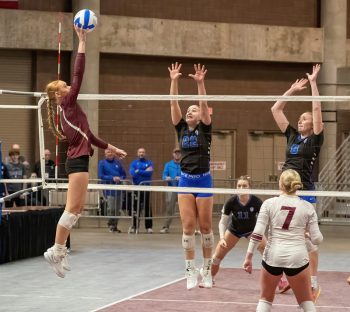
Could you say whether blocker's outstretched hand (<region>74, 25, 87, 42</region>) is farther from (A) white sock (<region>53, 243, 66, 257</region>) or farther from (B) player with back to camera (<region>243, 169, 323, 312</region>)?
(B) player with back to camera (<region>243, 169, 323, 312</region>)

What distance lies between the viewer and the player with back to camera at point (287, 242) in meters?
7.91

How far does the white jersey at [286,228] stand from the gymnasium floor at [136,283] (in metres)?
2.30

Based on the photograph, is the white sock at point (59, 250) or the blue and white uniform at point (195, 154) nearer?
the white sock at point (59, 250)

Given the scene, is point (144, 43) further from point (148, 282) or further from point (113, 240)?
point (148, 282)

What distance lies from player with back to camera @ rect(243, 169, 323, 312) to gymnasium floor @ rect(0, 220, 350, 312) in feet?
7.12

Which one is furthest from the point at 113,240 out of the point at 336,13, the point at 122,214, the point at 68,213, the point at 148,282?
the point at 336,13

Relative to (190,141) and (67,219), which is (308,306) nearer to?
(67,219)

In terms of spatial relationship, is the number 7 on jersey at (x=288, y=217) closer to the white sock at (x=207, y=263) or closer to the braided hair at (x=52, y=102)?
the braided hair at (x=52, y=102)

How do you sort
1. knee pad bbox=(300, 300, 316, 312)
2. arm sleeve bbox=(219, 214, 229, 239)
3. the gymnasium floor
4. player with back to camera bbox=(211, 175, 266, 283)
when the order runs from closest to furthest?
knee pad bbox=(300, 300, 316, 312) → the gymnasium floor → arm sleeve bbox=(219, 214, 229, 239) → player with back to camera bbox=(211, 175, 266, 283)

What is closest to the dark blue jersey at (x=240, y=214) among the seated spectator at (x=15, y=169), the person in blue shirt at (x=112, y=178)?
the seated spectator at (x=15, y=169)

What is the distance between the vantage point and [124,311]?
9898mm

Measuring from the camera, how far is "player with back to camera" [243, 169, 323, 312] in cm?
791

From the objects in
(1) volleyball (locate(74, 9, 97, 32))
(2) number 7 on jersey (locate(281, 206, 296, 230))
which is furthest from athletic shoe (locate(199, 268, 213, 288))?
(1) volleyball (locate(74, 9, 97, 32))

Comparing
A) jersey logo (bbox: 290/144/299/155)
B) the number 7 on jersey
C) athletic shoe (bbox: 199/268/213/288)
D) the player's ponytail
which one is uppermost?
jersey logo (bbox: 290/144/299/155)
